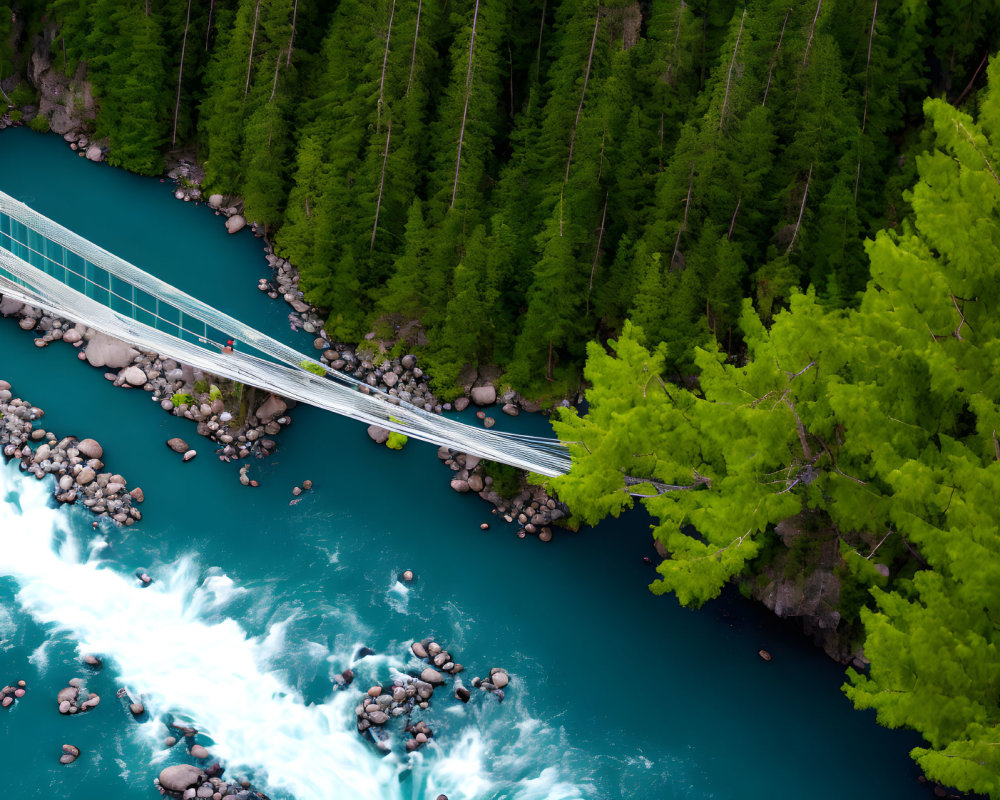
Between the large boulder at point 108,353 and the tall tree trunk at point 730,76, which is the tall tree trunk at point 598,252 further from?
the large boulder at point 108,353

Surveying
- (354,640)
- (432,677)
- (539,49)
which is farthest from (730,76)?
(354,640)

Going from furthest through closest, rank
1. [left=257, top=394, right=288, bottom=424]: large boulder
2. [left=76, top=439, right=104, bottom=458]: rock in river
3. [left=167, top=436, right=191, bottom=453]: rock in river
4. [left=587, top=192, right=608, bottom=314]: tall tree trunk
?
[left=587, top=192, right=608, bottom=314]: tall tree trunk < [left=257, top=394, right=288, bottom=424]: large boulder < [left=167, top=436, right=191, bottom=453]: rock in river < [left=76, top=439, right=104, bottom=458]: rock in river

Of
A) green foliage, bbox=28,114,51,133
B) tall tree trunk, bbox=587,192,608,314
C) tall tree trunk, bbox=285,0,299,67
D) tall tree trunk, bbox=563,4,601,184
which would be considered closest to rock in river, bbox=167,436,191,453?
tall tree trunk, bbox=587,192,608,314

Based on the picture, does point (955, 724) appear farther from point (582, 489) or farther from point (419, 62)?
point (419, 62)

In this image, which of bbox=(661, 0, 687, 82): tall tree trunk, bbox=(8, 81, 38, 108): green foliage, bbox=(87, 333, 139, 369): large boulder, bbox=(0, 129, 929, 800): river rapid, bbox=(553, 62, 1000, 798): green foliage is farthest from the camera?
bbox=(8, 81, 38, 108): green foliage

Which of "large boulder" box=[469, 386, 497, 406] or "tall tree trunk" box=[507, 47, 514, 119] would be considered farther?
"tall tree trunk" box=[507, 47, 514, 119]

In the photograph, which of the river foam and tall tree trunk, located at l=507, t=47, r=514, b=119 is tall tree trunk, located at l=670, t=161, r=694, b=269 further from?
the river foam

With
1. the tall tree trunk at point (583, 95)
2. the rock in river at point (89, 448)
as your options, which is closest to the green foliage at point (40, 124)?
the rock in river at point (89, 448)
